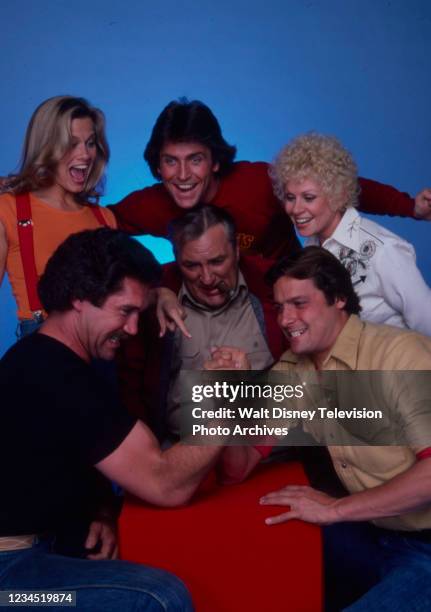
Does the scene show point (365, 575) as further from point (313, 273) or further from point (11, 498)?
point (11, 498)

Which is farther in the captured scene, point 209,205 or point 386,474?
point 209,205

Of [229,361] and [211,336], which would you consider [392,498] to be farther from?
[211,336]

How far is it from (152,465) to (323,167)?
1142 millimetres

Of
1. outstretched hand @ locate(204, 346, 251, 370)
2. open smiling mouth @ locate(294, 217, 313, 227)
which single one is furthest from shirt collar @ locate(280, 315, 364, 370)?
open smiling mouth @ locate(294, 217, 313, 227)

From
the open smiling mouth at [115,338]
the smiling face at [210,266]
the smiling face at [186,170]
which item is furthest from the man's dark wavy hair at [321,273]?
the smiling face at [186,170]

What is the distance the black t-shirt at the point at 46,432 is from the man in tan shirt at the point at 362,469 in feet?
1.47

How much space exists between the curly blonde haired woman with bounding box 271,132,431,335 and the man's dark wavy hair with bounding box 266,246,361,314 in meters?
0.21

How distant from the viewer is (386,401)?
1.83m

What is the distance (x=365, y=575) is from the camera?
2008mm

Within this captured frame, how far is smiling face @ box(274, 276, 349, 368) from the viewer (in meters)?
1.98

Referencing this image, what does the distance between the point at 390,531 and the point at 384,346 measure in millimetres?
469

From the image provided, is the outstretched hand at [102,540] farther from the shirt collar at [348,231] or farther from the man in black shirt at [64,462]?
the shirt collar at [348,231]

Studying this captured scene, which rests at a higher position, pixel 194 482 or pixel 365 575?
pixel 194 482

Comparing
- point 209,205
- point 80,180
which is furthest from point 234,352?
point 80,180
